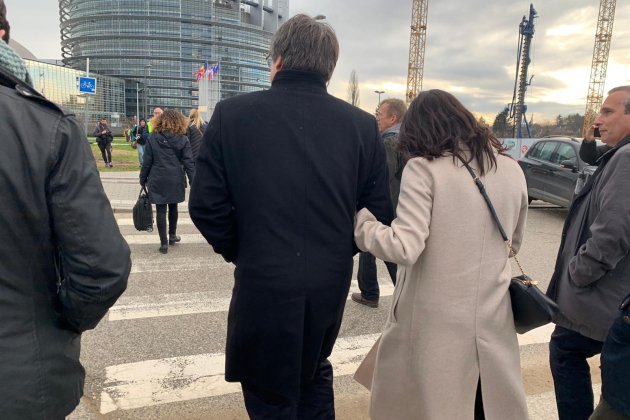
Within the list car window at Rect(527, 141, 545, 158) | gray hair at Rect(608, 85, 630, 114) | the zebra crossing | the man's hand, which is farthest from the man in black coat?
car window at Rect(527, 141, 545, 158)

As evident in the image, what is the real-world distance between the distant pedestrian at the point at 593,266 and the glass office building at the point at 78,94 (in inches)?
2774

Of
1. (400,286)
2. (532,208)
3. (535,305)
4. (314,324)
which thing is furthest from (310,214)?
(532,208)

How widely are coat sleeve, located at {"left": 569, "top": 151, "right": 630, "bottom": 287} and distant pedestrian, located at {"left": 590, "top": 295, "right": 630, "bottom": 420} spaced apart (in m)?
0.38

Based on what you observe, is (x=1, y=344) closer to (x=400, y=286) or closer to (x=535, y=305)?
(x=400, y=286)

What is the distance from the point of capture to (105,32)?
101 metres

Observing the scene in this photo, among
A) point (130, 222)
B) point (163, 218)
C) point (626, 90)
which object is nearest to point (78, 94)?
point (130, 222)

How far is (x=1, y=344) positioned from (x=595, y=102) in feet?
254

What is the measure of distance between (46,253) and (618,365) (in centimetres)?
201

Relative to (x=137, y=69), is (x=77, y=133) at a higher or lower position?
lower

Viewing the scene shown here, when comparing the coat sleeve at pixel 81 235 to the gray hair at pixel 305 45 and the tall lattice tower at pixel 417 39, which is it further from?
the tall lattice tower at pixel 417 39

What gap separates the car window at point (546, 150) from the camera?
33.8 feet

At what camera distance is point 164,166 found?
20.5ft

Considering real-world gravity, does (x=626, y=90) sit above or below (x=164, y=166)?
above

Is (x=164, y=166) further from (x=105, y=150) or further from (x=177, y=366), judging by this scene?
(x=105, y=150)
